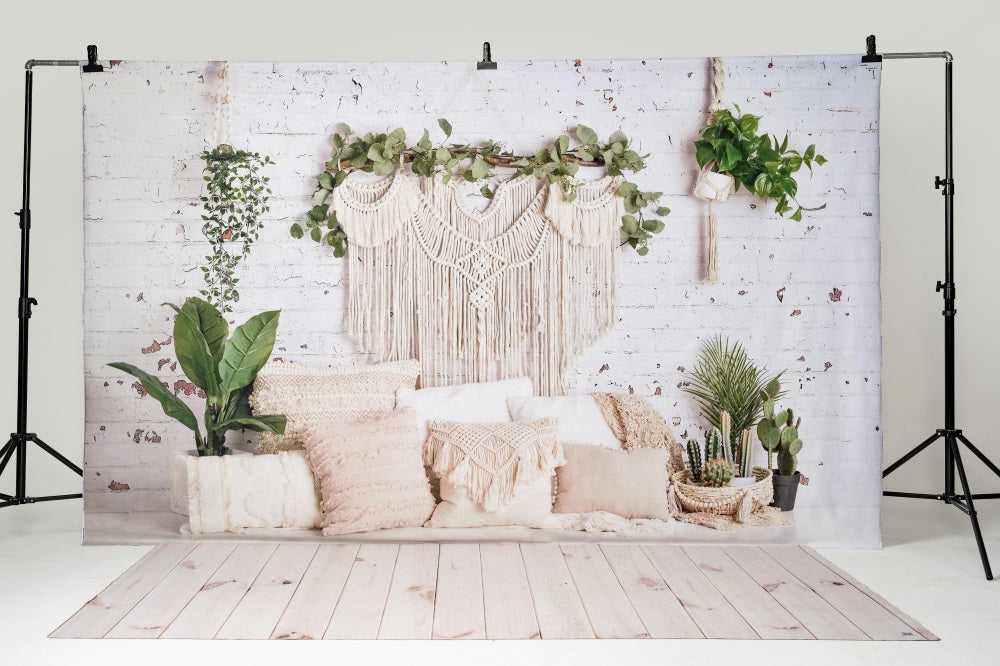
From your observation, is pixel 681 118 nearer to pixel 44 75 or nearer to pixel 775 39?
pixel 775 39

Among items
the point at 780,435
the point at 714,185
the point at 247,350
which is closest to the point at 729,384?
the point at 780,435

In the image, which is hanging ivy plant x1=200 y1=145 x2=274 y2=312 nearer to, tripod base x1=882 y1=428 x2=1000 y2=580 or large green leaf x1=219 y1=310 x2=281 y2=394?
large green leaf x1=219 y1=310 x2=281 y2=394

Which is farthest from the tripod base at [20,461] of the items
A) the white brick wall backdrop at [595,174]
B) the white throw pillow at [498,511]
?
the white throw pillow at [498,511]

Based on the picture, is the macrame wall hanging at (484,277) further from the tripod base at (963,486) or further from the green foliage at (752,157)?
the tripod base at (963,486)

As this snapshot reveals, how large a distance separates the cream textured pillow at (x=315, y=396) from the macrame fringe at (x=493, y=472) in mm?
362

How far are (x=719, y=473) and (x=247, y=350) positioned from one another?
195 centimetres

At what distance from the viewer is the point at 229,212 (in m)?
3.80

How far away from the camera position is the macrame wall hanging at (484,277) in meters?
3.82

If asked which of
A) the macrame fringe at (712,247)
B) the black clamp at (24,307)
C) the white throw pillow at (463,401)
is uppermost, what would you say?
the macrame fringe at (712,247)

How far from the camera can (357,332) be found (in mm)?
3814

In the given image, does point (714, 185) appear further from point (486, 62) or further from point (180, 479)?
point (180, 479)

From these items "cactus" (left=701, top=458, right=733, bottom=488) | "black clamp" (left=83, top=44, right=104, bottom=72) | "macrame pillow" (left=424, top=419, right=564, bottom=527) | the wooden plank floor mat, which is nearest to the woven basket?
"cactus" (left=701, top=458, right=733, bottom=488)

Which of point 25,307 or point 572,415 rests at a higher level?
point 25,307

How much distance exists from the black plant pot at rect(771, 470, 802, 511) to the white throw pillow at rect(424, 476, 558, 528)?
0.96 metres
